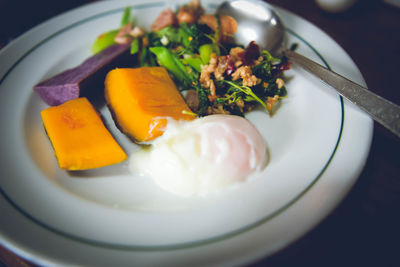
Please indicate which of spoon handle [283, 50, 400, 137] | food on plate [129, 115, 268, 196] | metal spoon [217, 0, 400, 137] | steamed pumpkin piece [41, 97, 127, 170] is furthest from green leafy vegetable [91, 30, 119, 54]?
spoon handle [283, 50, 400, 137]

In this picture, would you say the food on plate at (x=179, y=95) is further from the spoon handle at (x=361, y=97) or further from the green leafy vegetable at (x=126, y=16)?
the spoon handle at (x=361, y=97)

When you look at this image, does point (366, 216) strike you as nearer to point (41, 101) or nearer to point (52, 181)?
point (52, 181)

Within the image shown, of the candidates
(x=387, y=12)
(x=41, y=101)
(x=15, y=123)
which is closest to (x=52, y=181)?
(x=15, y=123)

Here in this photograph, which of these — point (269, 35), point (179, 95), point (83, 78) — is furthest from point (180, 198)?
point (269, 35)

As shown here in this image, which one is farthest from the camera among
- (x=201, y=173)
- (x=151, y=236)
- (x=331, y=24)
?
(x=331, y=24)

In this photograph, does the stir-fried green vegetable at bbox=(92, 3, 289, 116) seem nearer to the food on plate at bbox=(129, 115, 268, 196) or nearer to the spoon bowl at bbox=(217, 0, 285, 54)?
the spoon bowl at bbox=(217, 0, 285, 54)
